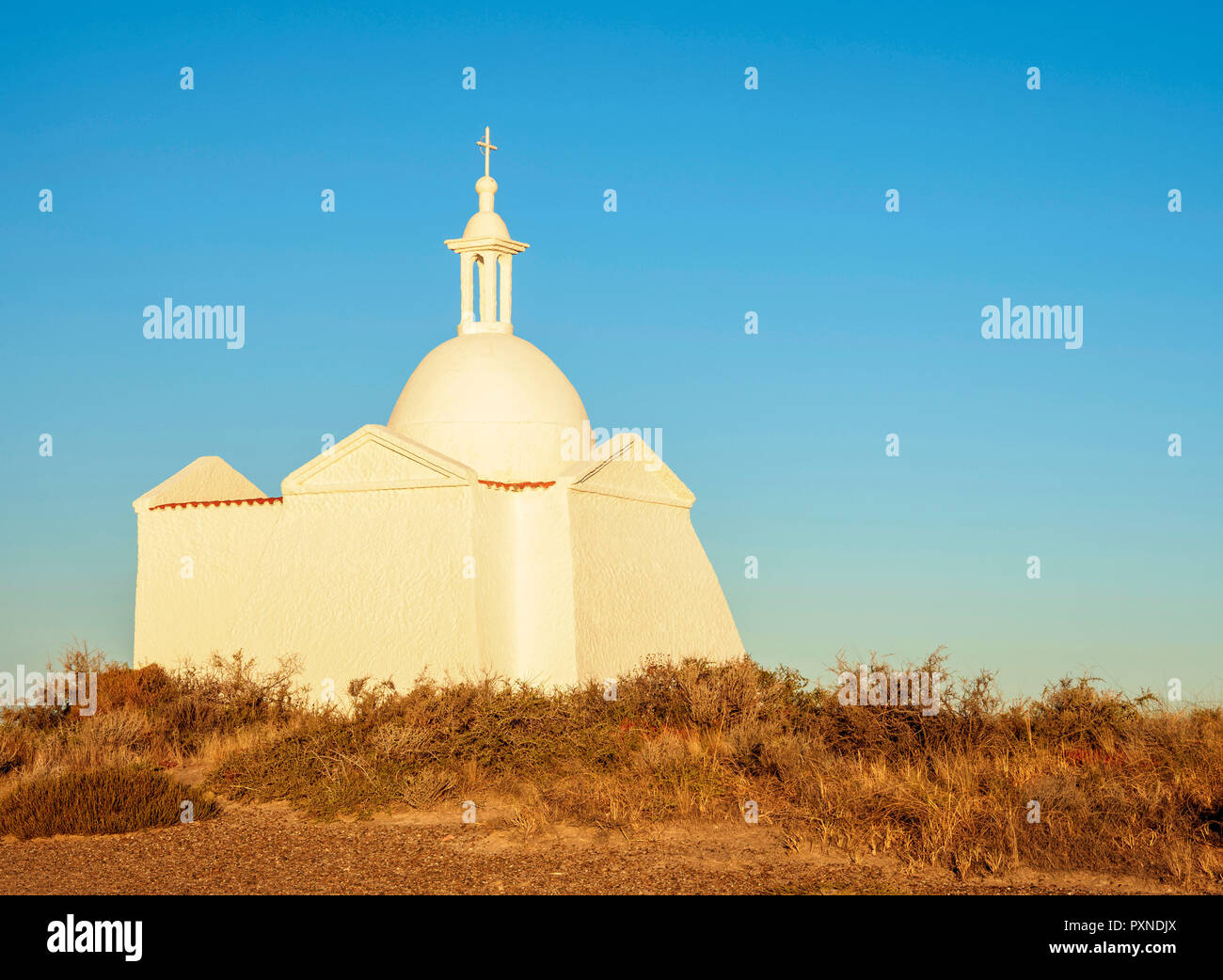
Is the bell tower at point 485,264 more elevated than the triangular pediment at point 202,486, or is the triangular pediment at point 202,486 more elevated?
the bell tower at point 485,264

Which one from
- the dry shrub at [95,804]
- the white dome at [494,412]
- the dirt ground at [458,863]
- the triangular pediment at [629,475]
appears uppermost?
the white dome at [494,412]

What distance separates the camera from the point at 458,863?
35.3 feet

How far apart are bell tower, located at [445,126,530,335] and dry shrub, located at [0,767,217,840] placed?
11.9 metres

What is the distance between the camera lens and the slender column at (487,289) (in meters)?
23.0

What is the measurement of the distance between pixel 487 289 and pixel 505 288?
0.35 m

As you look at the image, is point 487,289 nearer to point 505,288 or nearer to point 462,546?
point 505,288

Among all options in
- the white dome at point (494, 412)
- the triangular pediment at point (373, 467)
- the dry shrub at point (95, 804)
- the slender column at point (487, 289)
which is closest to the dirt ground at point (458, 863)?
the dry shrub at point (95, 804)

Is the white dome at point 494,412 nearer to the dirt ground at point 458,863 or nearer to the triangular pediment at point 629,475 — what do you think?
the triangular pediment at point 629,475

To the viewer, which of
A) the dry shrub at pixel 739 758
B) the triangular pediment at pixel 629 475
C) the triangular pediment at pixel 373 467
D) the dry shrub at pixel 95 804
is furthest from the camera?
the triangular pediment at pixel 629 475

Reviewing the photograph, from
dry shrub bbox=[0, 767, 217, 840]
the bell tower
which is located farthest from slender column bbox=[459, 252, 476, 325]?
dry shrub bbox=[0, 767, 217, 840]

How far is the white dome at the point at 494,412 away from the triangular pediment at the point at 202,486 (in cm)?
377

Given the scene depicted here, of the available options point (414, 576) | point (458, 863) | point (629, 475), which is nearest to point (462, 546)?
point (414, 576)

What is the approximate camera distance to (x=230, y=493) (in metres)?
24.0

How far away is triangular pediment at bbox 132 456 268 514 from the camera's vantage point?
888 inches
